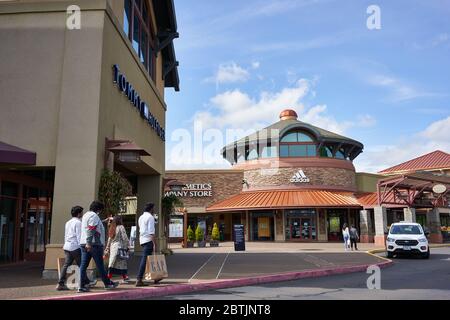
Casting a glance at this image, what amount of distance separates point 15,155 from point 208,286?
18.5 ft

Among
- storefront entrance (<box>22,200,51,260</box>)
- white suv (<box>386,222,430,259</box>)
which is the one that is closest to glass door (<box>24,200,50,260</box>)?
storefront entrance (<box>22,200,51,260</box>)

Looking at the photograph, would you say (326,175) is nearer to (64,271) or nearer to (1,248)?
(1,248)

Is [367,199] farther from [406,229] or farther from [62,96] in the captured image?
[62,96]

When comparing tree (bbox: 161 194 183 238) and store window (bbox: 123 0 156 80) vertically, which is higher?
store window (bbox: 123 0 156 80)

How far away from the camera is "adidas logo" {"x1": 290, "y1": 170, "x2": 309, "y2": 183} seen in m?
36.3

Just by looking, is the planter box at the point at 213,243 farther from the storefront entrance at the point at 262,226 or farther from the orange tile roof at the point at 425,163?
the orange tile roof at the point at 425,163

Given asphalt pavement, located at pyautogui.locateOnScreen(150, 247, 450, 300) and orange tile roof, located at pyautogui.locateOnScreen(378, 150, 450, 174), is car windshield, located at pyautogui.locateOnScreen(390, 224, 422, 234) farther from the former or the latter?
orange tile roof, located at pyautogui.locateOnScreen(378, 150, 450, 174)

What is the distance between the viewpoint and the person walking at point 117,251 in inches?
404

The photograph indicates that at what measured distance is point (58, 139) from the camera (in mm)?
11477

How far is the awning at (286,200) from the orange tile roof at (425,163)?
20.3 metres

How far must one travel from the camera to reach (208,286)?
1022cm

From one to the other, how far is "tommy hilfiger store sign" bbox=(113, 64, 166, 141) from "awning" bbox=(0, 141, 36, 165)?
10.7ft

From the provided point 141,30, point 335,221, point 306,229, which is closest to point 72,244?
point 141,30
